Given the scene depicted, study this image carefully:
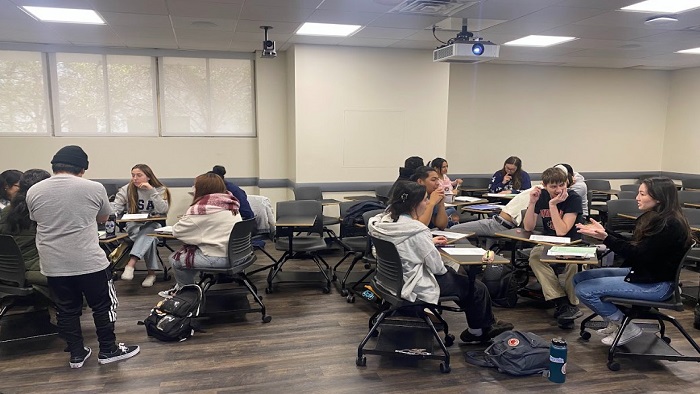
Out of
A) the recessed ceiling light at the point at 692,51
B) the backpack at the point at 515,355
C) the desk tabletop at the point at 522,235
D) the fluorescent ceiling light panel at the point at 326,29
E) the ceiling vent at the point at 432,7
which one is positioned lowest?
the backpack at the point at 515,355

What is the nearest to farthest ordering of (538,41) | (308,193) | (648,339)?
(648,339), (538,41), (308,193)

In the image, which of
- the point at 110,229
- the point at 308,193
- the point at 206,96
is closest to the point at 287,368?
the point at 110,229

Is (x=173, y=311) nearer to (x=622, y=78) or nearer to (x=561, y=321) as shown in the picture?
(x=561, y=321)

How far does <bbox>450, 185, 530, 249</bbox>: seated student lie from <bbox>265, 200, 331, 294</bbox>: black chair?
1466 mm

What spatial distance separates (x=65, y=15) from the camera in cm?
510

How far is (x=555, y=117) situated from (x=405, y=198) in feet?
21.2

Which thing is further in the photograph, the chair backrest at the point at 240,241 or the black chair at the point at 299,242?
the black chair at the point at 299,242

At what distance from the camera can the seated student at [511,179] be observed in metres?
6.67

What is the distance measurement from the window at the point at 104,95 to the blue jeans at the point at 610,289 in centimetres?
628

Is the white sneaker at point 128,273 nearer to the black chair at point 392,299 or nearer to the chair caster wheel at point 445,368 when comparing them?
the black chair at point 392,299

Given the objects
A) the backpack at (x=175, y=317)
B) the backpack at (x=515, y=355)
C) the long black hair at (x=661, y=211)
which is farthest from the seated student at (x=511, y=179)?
the backpack at (x=175, y=317)

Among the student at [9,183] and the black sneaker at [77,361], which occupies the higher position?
the student at [9,183]

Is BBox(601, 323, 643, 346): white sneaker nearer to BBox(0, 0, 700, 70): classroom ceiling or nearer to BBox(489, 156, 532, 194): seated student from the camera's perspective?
BBox(0, 0, 700, 70): classroom ceiling

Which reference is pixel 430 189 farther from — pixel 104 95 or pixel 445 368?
pixel 104 95
